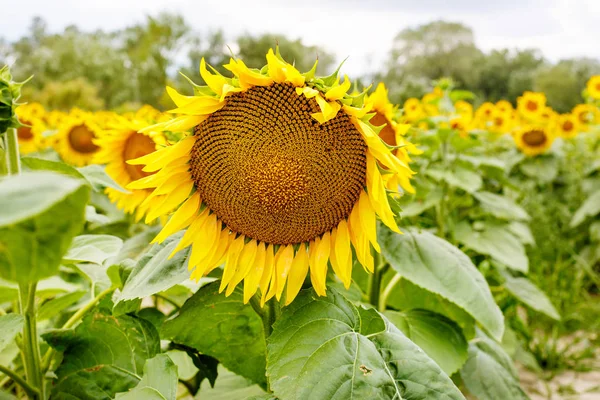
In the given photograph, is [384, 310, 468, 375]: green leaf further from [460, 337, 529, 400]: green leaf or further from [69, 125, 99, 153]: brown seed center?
[69, 125, 99, 153]: brown seed center

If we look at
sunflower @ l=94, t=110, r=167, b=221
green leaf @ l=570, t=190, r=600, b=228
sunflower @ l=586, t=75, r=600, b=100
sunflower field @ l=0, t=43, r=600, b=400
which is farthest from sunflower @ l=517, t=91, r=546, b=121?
sunflower @ l=94, t=110, r=167, b=221

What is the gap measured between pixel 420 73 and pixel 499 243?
16.7 metres

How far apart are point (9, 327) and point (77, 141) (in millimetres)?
2144

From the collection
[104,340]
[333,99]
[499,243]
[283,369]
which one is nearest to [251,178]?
[333,99]

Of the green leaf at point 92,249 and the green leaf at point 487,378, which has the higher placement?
the green leaf at point 92,249

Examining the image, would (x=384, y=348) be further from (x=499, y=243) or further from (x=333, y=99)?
(x=499, y=243)

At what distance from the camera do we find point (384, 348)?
76 centimetres

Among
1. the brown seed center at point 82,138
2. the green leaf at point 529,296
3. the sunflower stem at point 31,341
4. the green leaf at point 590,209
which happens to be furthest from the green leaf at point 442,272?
the green leaf at point 590,209

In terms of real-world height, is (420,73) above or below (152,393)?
below

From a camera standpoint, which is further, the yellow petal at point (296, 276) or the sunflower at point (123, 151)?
the sunflower at point (123, 151)

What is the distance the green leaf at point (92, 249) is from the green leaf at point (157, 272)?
0.37ft

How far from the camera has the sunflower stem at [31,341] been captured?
0.89 meters

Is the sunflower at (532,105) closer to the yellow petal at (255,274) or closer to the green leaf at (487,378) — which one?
the green leaf at (487,378)

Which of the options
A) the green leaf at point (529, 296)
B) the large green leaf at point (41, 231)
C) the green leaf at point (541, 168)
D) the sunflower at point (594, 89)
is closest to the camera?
the large green leaf at point (41, 231)
